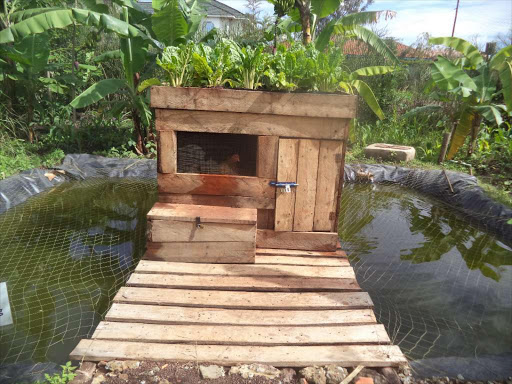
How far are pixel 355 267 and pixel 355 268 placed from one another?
0.09ft

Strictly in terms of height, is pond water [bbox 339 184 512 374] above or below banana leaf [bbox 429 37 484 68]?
below

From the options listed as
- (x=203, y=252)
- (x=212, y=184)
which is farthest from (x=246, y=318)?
(x=212, y=184)

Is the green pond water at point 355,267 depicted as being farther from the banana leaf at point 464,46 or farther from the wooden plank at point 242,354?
the banana leaf at point 464,46

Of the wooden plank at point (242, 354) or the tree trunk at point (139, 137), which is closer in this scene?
the wooden plank at point (242, 354)

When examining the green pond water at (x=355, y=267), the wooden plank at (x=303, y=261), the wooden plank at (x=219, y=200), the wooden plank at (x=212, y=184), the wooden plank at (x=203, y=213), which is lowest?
the green pond water at (x=355, y=267)

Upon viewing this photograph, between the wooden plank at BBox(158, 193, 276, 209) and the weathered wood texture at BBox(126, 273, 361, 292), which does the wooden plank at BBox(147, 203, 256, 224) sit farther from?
the weathered wood texture at BBox(126, 273, 361, 292)

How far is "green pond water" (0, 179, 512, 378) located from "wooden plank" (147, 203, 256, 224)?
3.10ft

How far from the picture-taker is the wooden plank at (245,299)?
2.72 metres

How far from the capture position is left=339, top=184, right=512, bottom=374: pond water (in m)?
2.94

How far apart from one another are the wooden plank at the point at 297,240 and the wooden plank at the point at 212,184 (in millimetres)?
447

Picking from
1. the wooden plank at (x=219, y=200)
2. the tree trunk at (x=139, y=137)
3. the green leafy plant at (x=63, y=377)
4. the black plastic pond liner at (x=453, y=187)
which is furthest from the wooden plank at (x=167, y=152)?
the tree trunk at (x=139, y=137)

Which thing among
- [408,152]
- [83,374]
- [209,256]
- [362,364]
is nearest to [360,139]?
[408,152]

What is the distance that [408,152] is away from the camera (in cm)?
831

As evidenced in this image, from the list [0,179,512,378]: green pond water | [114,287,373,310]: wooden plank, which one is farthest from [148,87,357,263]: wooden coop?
[0,179,512,378]: green pond water
